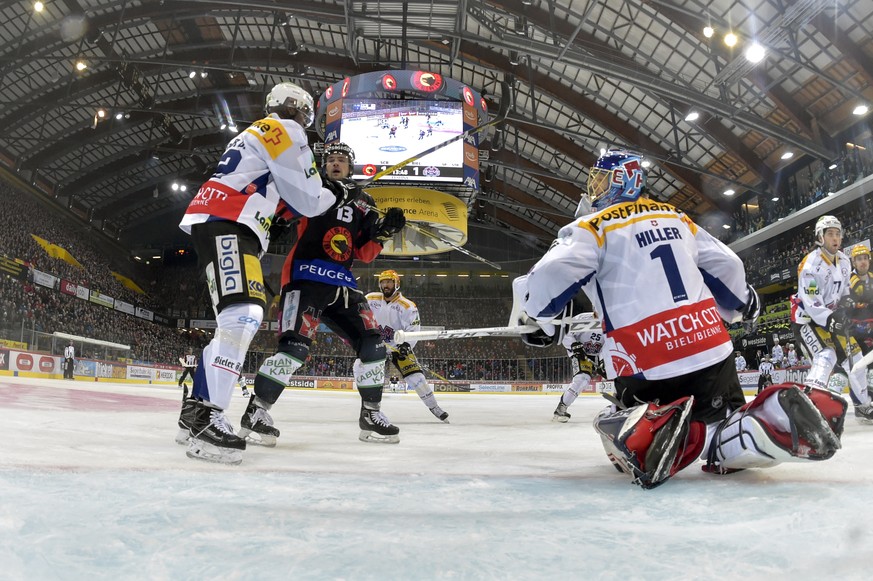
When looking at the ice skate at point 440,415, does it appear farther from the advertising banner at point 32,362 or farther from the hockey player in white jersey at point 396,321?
the advertising banner at point 32,362

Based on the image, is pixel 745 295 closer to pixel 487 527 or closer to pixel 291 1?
pixel 487 527

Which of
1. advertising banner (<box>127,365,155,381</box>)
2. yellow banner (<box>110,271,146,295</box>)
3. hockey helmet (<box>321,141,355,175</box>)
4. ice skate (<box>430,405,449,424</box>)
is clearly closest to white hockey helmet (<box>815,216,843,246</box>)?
ice skate (<box>430,405,449,424</box>)

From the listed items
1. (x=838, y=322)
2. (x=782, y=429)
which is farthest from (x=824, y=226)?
(x=782, y=429)

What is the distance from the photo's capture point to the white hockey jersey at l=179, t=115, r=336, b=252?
2.79m

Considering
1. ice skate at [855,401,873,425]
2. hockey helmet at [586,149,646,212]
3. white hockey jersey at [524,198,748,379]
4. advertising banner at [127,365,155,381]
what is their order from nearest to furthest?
white hockey jersey at [524,198,748,379] → hockey helmet at [586,149,646,212] → ice skate at [855,401,873,425] → advertising banner at [127,365,155,381]

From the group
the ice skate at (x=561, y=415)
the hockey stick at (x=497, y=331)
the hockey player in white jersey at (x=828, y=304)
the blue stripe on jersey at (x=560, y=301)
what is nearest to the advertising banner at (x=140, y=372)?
the hockey stick at (x=497, y=331)

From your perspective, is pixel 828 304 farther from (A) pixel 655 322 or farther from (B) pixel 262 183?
(B) pixel 262 183

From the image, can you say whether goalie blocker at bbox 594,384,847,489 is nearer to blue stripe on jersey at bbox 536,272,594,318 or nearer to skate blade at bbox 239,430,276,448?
blue stripe on jersey at bbox 536,272,594,318

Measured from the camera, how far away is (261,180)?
288cm

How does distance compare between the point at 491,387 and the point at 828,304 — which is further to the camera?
the point at 491,387

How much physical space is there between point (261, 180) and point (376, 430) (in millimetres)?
1661

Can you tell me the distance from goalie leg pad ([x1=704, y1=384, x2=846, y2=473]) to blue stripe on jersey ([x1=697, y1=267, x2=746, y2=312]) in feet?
2.10

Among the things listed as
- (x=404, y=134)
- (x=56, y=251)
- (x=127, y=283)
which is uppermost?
(x=404, y=134)

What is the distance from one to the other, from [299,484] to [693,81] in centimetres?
1970
